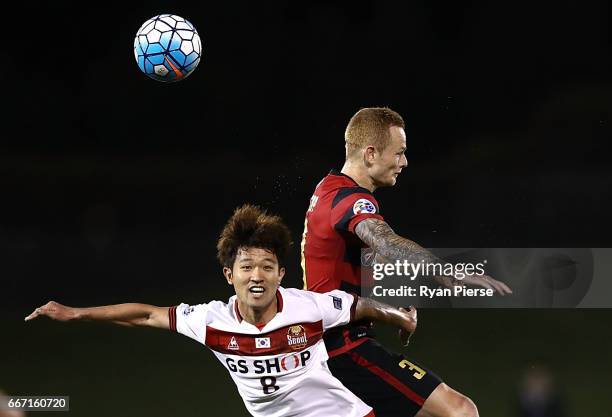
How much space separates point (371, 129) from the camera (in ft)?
14.8

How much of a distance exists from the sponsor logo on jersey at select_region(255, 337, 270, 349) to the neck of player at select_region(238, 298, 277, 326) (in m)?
0.06

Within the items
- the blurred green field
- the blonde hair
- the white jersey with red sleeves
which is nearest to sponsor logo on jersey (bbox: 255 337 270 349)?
the white jersey with red sleeves

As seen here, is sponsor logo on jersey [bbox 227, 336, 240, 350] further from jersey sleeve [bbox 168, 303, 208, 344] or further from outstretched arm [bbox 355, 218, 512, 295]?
outstretched arm [bbox 355, 218, 512, 295]

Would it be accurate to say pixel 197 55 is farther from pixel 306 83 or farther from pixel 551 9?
pixel 551 9

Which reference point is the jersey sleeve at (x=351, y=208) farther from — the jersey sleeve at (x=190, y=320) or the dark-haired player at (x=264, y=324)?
the jersey sleeve at (x=190, y=320)

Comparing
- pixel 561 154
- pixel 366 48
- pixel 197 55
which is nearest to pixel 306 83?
pixel 366 48

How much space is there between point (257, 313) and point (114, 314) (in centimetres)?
A: 61

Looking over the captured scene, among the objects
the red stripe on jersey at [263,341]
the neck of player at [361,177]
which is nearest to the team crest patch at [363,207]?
the neck of player at [361,177]

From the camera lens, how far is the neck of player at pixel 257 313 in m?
3.86

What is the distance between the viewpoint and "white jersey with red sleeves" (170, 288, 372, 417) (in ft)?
12.7

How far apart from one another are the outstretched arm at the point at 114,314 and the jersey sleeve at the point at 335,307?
68cm

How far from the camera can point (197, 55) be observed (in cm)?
691

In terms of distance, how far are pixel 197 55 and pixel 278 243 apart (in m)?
3.35

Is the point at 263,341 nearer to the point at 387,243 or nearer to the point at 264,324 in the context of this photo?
the point at 264,324
